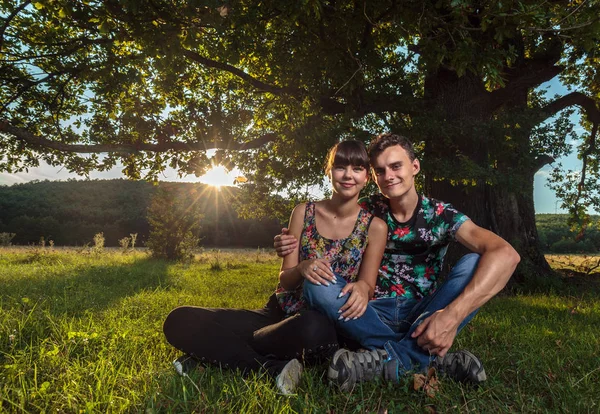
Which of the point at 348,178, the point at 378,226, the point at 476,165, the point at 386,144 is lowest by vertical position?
the point at 378,226

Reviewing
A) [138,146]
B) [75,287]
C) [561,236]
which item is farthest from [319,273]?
[561,236]

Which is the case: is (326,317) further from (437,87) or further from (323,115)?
(437,87)

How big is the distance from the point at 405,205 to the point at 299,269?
3.76 ft

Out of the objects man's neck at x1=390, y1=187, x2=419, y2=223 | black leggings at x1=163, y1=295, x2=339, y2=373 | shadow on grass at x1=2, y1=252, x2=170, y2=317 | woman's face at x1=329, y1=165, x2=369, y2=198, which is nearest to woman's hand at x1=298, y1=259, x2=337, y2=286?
black leggings at x1=163, y1=295, x2=339, y2=373

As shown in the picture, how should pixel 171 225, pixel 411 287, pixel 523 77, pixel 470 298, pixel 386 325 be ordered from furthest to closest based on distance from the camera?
pixel 171 225, pixel 523 77, pixel 411 287, pixel 386 325, pixel 470 298

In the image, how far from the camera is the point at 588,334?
4816 mm

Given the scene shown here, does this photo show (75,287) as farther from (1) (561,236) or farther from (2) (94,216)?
(2) (94,216)

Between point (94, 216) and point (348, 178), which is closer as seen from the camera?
point (348, 178)

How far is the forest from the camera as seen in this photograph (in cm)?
3669

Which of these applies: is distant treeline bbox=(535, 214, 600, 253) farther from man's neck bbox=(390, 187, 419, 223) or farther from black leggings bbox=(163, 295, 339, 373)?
black leggings bbox=(163, 295, 339, 373)

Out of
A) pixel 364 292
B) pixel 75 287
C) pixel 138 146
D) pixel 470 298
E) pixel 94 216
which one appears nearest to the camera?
pixel 470 298

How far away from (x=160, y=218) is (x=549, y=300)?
1474cm

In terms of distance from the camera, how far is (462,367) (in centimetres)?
299

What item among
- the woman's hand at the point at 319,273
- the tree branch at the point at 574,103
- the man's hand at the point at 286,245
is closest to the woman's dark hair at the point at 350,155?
Result: the man's hand at the point at 286,245
